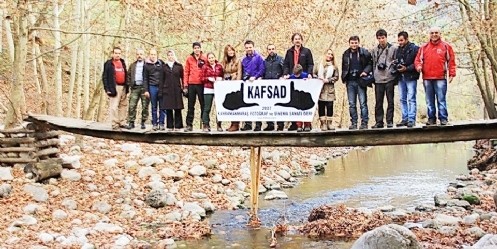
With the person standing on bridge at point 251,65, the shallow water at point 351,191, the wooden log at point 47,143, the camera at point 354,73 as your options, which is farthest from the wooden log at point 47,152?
the camera at point 354,73

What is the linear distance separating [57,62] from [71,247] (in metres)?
9.05

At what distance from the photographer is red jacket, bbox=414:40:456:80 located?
29.2 ft

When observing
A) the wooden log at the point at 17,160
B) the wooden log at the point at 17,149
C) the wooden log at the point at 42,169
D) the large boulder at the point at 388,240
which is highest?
the wooden log at the point at 17,149

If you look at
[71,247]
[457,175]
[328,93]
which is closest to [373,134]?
[328,93]

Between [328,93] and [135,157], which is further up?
[328,93]

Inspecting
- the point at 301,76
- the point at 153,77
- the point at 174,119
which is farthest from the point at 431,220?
the point at 153,77

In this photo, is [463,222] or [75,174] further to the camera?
[75,174]

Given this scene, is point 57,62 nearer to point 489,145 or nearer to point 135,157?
point 135,157

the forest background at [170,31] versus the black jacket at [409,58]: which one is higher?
the forest background at [170,31]

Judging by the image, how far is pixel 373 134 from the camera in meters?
9.62

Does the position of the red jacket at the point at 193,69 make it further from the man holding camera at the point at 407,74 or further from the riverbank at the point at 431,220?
the man holding camera at the point at 407,74

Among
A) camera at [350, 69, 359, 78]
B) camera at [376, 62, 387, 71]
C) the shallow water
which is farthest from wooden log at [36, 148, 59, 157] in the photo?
camera at [376, 62, 387, 71]

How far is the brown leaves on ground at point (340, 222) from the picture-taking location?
34.4 feet

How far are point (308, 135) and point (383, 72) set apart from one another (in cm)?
173
